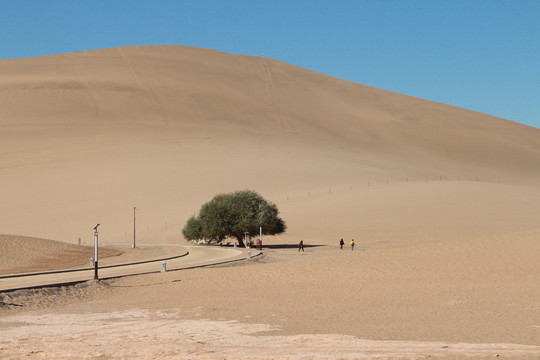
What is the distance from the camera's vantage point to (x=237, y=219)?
46781 millimetres

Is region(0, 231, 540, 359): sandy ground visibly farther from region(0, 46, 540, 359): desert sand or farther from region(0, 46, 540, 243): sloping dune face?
region(0, 46, 540, 243): sloping dune face

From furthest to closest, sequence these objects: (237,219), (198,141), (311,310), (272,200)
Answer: (198,141), (272,200), (237,219), (311,310)

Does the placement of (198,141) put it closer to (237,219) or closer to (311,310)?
(237,219)

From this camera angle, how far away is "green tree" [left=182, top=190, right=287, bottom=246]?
1821 inches

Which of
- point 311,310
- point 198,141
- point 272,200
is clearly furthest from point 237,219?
point 198,141

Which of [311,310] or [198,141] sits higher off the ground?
[198,141]

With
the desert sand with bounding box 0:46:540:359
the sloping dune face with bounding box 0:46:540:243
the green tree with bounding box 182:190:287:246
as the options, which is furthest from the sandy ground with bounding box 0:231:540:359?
the sloping dune face with bounding box 0:46:540:243

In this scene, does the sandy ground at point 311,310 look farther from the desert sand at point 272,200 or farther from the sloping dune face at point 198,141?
the sloping dune face at point 198,141

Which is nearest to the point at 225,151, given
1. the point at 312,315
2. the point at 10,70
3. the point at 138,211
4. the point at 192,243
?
the point at 138,211

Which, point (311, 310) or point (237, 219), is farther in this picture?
point (237, 219)

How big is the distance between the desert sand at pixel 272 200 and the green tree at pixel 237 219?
1.81m

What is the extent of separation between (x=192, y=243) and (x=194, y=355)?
40030 mm

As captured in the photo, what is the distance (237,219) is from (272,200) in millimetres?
Answer: 18393

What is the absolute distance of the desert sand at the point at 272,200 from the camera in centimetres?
1282
